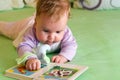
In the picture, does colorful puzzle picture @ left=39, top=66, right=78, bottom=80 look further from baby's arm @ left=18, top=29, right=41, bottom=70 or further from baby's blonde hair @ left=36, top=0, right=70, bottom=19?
baby's blonde hair @ left=36, top=0, right=70, bottom=19

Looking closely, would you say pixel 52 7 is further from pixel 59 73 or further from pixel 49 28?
pixel 59 73

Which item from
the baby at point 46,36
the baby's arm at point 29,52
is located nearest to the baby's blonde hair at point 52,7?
the baby at point 46,36

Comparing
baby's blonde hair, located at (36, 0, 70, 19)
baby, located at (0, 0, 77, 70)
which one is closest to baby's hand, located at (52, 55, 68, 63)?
baby, located at (0, 0, 77, 70)

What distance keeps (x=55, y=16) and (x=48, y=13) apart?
28 mm

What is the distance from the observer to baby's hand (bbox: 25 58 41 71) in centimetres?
92

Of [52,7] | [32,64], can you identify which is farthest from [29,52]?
[52,7]

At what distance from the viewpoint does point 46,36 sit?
101 centimetres

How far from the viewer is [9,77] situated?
89cm

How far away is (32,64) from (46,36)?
0.44 feet

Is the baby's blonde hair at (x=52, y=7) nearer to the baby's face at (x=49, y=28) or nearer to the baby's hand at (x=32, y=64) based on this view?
the baby's face at (x=49, y=28)

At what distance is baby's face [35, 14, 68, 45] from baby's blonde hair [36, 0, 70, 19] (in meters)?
0.02

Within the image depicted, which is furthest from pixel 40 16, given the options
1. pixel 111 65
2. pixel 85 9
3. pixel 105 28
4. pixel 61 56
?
pixel 85 9

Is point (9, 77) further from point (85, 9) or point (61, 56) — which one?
point (85, 9)

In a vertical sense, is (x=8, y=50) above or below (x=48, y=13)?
below
